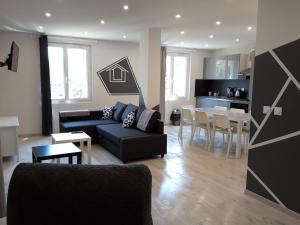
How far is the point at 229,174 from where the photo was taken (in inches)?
154

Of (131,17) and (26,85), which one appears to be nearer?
(131,17)

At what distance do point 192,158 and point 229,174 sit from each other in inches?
35.4

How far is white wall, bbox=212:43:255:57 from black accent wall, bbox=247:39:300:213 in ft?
16.1

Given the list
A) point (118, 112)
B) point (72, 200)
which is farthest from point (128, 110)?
point (72, 200)

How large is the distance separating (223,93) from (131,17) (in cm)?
495

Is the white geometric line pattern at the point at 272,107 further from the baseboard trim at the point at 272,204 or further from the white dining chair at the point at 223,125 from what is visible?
the white dining chair at the point at 223,125

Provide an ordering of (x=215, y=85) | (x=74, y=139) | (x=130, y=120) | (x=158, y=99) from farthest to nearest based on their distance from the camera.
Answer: (x=215, y=85)
(x=158, y=99)
(x=130, y=120)
(x=74, y=139)

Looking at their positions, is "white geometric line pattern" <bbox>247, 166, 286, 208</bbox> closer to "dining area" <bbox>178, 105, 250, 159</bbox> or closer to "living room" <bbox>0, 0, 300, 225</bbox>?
"living room" <bbox>0, 0, 300, 225</bbox>

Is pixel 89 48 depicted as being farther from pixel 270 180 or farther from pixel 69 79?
pixel 270 180

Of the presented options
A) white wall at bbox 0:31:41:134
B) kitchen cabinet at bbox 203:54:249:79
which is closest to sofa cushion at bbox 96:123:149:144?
white wall at bbox 0:31:41:134

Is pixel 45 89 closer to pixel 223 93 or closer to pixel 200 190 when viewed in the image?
pixel 200 190

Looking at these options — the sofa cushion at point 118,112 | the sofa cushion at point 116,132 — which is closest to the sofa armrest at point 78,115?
the sofa cushion at point 118,112

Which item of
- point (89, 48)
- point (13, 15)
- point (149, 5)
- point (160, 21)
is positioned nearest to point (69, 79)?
point (89, 48)

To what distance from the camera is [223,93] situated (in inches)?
334
